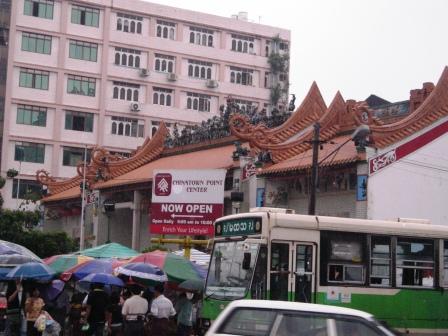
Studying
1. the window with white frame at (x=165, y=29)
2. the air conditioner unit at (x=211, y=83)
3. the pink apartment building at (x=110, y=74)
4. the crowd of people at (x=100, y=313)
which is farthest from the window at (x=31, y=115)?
the crowd of people at (x=100, y=313)

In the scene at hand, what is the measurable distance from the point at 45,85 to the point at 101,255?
35.6 m

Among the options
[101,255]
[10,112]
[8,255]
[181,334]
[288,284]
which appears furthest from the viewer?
[10,112]

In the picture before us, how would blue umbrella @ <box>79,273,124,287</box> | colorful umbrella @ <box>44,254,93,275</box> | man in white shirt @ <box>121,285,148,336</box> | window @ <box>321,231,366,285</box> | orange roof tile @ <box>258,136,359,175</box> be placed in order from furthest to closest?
orange roof tile @ <box>258,136,359,175</box>, colorful umbrella @ <box>44,254,93,275</box>, blue umbrella @ <box>79,273,124,287</box>, window @ <box>321,231,366,285</box>, man in white shirt @ <box>121,285,148,336</box>

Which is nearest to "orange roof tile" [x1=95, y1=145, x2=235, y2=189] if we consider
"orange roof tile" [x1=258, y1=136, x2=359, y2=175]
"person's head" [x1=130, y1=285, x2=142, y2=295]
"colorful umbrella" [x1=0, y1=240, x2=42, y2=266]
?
"orange roof tile" [x1=258, y1=136, x2=359, y2=175]

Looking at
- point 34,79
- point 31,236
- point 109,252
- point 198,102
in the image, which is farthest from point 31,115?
point 109,252

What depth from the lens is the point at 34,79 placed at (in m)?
60.0

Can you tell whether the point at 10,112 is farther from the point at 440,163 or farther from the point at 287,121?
the point at 440,163

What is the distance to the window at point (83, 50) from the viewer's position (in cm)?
6162

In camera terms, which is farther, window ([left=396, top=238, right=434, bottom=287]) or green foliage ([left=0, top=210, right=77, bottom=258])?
green foliage ([left=0, top=210, right=77, bottom=258])

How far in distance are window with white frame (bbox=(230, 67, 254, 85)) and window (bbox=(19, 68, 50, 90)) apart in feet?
47.8

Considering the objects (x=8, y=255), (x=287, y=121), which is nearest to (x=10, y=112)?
(x=287, y=121)

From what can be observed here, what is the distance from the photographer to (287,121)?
3344 cm

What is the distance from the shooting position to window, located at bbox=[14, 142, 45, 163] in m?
59.3

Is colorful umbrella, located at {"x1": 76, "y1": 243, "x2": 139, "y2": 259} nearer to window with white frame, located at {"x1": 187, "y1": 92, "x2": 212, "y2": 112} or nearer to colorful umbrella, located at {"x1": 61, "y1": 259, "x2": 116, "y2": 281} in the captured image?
colorful umbrella, located at {"x1": 61, "y1": 259, "x2": 116, "y2": 281}
